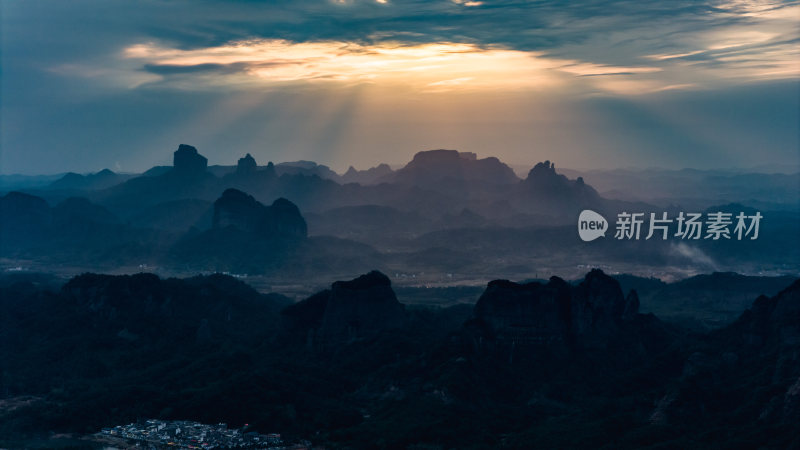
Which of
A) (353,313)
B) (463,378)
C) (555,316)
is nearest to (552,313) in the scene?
(555,316)

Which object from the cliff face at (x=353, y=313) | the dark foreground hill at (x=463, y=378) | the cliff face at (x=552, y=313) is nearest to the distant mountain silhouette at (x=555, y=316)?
the cliff face at (x=552, y=313)

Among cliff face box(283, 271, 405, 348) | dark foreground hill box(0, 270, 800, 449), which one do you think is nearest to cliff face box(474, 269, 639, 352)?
dark foreground hill box(0, 270, 800, 449)

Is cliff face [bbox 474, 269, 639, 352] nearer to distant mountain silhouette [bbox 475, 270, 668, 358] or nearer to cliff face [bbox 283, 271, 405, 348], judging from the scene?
distant mountain silhouette [bbox 475, 270, 668, 358]

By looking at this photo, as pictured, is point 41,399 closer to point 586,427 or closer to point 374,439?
point 374,439

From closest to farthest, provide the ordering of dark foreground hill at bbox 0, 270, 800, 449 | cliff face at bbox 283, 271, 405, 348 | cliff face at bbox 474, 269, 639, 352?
1. dark foreground hill at bbox 0, 270, 800, 449
2. cliff face at bbox 474, 269, 639, 352
3. cliff face at bbox 283, 271, 405, 348

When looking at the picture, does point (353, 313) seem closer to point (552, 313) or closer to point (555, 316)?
point (552, 313)

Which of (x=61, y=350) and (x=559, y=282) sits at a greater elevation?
(x=559, y=282)

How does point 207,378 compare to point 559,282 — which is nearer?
point 207,378

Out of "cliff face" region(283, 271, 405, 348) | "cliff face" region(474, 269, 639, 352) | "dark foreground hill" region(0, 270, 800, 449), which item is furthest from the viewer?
"cliff face" region(283, 271, 405, 348)

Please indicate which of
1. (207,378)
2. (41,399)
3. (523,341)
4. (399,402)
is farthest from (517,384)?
(41,399)
